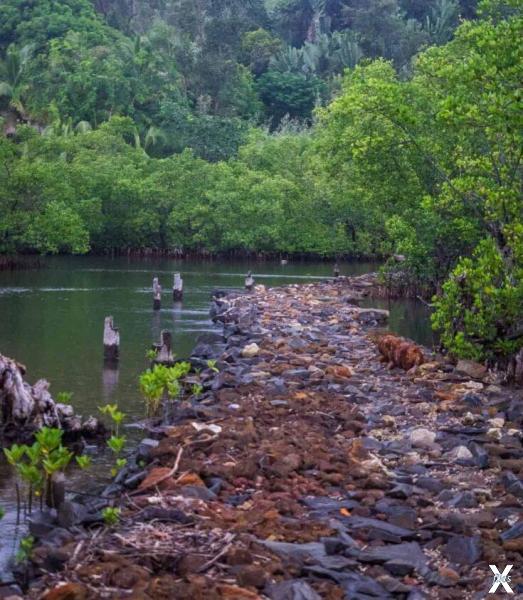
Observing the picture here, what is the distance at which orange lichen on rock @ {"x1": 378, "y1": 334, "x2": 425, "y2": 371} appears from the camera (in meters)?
21.5

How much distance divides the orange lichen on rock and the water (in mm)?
5652

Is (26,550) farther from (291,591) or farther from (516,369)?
(516,369)

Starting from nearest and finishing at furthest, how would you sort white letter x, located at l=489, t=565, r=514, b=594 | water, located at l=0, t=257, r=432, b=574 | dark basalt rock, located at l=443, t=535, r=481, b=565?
white letter x, located at l=489, t=565, r=514, b=594, dark basalt rock, located at l=443, t=535, r=481, b=565, water, located at l=0, t=257, r=432, b=574

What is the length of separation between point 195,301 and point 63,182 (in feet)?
92.9

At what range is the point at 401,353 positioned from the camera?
71.9ft

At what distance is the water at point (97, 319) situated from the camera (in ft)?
73.1

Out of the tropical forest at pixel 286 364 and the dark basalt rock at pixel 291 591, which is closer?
the dark basalt rock at pixel 291 591

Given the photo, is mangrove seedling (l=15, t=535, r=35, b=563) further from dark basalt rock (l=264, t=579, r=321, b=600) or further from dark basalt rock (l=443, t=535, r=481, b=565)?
dark basalt rock (l=443, t=535, r=481, b=565)

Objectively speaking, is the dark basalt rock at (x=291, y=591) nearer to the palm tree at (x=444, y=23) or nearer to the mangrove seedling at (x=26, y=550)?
the mangrove seedling at (x=26, y=550)

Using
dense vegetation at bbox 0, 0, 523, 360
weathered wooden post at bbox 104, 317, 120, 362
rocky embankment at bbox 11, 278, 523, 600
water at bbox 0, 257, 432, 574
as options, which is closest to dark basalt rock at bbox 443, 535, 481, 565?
rocky embankment at bbox 11, 278, 523, 600

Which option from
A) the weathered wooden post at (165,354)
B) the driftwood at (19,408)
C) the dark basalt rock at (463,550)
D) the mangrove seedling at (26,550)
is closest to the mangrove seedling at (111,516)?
the mangrove seedling at (26,550)

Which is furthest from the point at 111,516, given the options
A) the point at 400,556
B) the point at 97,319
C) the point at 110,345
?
the point at 97,319

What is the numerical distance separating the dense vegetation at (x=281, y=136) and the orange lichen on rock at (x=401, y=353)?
841 millimetres

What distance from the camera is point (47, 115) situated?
8706cm
